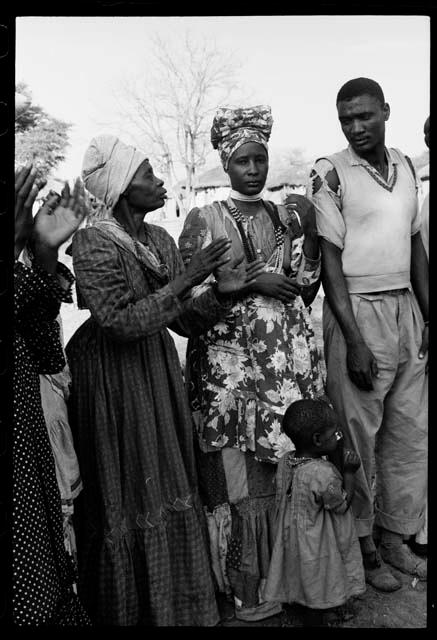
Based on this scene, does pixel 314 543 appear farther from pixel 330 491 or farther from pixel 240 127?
pixel 240 127

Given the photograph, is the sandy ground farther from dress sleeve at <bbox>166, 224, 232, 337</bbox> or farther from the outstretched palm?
the outstretched palm

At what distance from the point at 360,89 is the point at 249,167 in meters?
0.74

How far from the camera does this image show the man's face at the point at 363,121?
146 inches

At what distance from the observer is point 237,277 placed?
3.48m

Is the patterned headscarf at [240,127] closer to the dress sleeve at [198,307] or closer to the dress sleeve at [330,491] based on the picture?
the dress sleeve at [198,307]

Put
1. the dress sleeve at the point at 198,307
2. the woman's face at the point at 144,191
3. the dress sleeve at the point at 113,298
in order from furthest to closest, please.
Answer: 1. the dress sleeve at the point at 198,307
2. the woman's face at the point at 144,191
3. the dress sleeve at the point at 113,298

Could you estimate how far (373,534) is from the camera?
4.25m

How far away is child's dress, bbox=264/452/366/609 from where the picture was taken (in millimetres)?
3117

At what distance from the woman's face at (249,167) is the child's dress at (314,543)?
4.69 feet

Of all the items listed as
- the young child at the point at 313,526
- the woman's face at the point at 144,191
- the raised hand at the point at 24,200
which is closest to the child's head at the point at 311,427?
the young child at the point at 313,526

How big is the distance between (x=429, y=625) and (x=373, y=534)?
1400 mm

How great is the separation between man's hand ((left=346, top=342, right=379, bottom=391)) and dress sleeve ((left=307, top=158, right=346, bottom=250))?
0.57 meters

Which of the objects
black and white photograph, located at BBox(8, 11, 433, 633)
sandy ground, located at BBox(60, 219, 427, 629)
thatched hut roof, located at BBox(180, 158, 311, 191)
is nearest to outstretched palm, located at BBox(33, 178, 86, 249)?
black and white photograph, located at BBox(8, 11, 433, 633)
